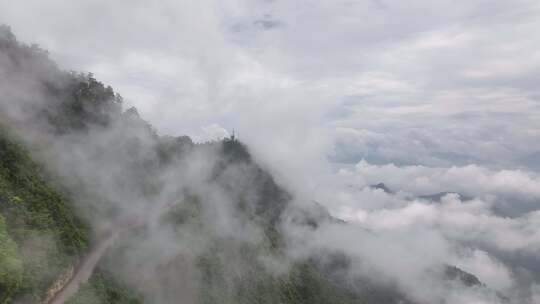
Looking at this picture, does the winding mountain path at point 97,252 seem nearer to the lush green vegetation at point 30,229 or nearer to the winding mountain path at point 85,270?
the winding mountain path at point 85,270

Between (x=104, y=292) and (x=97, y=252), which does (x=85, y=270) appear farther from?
(x=97, y=252)

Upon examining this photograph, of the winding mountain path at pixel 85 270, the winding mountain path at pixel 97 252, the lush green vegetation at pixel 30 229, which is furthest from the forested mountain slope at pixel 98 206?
the winding mountain path at pixel 85 270

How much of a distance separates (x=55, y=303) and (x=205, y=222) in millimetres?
96878

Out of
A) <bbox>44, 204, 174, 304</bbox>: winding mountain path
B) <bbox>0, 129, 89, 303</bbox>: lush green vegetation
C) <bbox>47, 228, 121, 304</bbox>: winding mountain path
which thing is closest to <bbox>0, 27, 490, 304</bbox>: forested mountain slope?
<bbox>0, 129, 89, 303</bbox>: lush green vegetation

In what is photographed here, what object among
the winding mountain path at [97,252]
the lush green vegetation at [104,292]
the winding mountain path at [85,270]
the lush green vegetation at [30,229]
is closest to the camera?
the lush green vegetation at [30,229]

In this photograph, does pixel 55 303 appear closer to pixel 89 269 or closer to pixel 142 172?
pixel 89 269

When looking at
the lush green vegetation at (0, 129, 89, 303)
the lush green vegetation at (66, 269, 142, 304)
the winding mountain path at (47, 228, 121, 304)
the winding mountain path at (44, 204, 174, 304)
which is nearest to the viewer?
the lush green vegetation at (0, 129, 89, 303)

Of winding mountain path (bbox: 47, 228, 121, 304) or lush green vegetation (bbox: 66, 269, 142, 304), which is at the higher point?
winding mountain path (bbox: 47, 228, 121, 304)

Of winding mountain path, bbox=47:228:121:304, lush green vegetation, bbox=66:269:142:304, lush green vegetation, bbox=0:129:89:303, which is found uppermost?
lush green vegetation, bbox=0:129:89:303

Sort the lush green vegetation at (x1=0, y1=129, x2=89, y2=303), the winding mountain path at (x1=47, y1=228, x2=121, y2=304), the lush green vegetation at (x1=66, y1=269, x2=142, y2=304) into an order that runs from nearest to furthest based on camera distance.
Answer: the lush green vegetation at (x1=0, y1=129, x2=89, y2=303)
the winding mountain path at (x1=47, y1=228, x2=121, y2=304)
the lush green vegetation at (x1=66, y1=269, x2=142, y2=304)

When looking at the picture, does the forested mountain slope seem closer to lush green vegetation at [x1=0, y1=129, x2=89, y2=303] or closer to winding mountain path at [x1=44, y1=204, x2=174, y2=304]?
lush green vegetation at [x1=0, y1=129, x2=89, y2=303]

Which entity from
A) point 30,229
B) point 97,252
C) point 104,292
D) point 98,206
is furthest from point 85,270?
point 98,206

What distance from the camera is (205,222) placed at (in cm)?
18025

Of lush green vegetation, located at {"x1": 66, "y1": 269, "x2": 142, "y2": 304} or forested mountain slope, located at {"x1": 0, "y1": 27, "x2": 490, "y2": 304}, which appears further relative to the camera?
lush green vegetation, located at {"x1": 66, "y1": 269, "x2": 142, "y2": 304}
